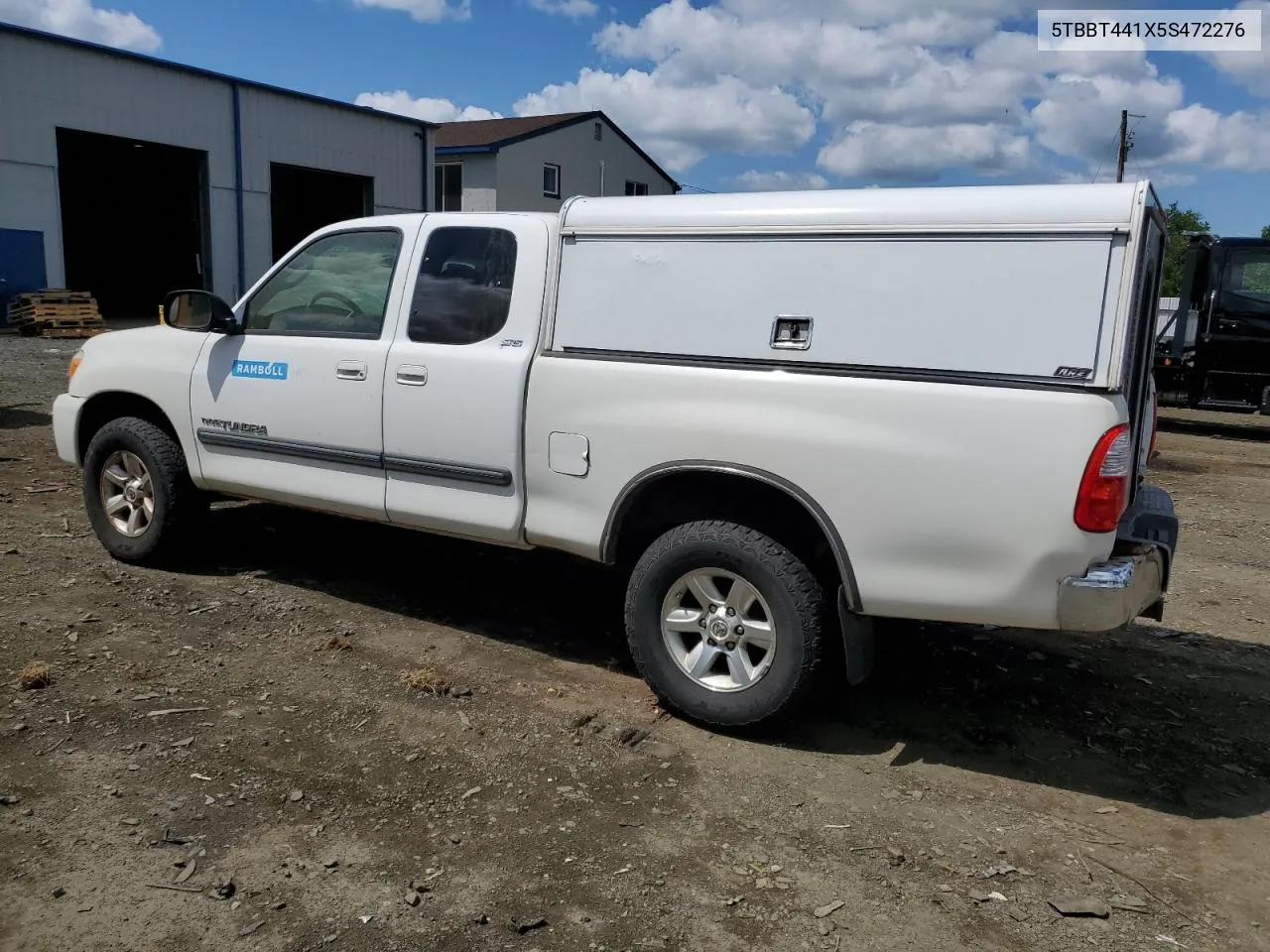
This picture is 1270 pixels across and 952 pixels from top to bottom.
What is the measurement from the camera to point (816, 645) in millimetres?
3818

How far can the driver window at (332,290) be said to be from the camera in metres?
4.97

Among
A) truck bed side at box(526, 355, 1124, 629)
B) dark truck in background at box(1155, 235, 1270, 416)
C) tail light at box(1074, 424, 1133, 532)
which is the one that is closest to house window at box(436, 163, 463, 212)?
dark truck in background at box(1155, 235, 1270, 416)

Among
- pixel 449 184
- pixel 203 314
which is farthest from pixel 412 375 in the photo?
pixel 449 184

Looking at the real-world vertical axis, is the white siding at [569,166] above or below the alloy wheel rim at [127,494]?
above

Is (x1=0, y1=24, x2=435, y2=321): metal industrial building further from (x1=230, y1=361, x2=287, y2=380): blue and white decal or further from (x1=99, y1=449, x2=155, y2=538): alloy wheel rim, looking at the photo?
(x1=230, y1=361, x2=287, y2=380): blue and white decal

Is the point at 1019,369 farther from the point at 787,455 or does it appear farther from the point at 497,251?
the point at 497,251

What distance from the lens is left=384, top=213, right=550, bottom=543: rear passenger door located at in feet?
14.6

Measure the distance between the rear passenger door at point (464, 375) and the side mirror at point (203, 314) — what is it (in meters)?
1.14

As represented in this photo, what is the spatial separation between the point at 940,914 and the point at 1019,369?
1722 mm

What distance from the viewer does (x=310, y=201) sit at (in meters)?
29.3

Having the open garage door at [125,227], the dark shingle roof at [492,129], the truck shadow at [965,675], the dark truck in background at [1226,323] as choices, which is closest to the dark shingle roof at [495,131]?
the dark shingle roof at [492,129]

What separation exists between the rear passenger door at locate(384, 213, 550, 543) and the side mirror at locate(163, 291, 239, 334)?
3.73 feet

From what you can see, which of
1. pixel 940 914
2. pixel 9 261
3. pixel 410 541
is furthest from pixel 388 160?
pixel 940 914

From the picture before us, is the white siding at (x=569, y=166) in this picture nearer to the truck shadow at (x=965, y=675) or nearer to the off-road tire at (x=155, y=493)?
the truck shadow at (x=965, y=675)
